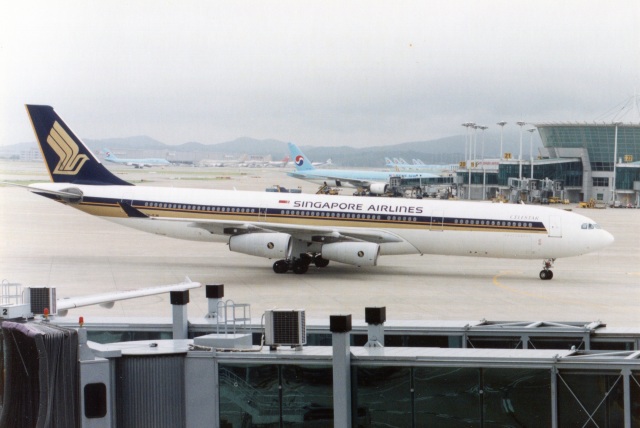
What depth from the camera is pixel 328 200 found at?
4519 centimetres

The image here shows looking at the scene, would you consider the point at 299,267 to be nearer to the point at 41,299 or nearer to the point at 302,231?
the point at 302,231

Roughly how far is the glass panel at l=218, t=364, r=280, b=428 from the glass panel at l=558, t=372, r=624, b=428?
371cm

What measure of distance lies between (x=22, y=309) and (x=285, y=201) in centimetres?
3119

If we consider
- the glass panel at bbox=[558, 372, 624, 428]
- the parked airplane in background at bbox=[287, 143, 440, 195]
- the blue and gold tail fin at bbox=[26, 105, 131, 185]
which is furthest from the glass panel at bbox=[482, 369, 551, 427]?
the parked airplane in background at bbox=[287, 143, 440, 195]

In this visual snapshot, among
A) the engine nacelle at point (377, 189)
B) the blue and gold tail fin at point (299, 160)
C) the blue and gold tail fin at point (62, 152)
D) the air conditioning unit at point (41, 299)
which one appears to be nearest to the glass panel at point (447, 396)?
the air conditioning unit at point (41, 299)

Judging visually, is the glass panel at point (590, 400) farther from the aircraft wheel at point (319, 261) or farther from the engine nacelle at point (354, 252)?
the aircraft wheel at point (319, 261)

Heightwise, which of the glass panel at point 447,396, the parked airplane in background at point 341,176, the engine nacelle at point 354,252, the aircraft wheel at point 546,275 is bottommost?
the aircraft wheel at point 546,275

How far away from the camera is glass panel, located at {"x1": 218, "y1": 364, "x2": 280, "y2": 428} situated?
1255 cm

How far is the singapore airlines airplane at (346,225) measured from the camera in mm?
42281

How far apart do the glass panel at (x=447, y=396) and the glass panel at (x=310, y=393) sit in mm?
1152

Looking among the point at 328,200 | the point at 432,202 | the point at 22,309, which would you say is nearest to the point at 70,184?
the point at 328,200

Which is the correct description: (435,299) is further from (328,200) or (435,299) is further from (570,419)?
(570,419)

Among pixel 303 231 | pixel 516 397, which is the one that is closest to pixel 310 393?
pixel 516 397

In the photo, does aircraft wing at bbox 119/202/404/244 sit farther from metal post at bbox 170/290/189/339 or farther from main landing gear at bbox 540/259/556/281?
metal post at bbox 170/290/189/339
